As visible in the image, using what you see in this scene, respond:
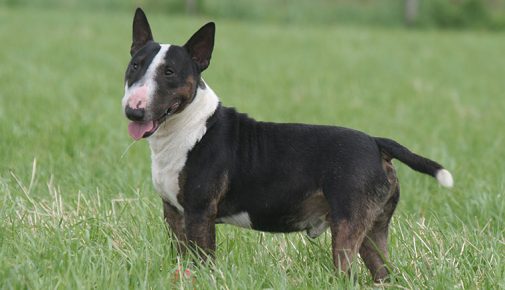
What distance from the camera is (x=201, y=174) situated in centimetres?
403

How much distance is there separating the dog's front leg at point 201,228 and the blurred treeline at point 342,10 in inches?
941

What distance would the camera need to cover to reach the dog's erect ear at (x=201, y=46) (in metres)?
4.21

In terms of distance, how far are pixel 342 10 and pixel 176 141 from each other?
25.9 m

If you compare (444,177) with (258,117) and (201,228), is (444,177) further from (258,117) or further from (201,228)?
(258,117)

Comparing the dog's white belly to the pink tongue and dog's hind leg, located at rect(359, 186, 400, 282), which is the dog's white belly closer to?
the pink tongue

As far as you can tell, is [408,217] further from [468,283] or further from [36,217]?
[36,217]

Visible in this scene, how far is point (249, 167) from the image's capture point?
412 cm

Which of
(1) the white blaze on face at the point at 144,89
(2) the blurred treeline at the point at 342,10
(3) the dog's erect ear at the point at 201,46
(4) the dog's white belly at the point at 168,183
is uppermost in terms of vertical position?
(3) the dog's erect ear at the point at 201,46

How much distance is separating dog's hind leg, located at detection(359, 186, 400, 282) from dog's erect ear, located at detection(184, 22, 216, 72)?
1.20m

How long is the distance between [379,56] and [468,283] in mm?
14564

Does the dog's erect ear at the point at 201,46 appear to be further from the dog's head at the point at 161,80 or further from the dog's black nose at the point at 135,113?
the dog's black nose at the point at 135,113

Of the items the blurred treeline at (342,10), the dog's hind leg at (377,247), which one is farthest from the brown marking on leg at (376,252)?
the blurred treeline at (342,10)

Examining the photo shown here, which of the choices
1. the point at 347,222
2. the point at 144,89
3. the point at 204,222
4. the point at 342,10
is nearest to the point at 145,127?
the point at 144,89

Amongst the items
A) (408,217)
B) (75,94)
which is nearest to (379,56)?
(75,94)
